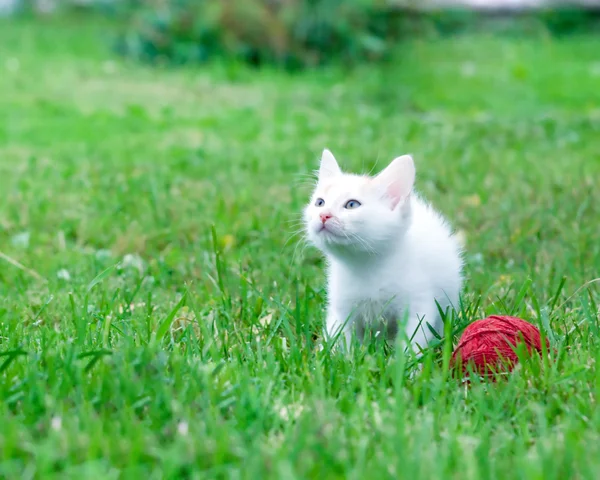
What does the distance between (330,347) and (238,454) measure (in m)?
0.61

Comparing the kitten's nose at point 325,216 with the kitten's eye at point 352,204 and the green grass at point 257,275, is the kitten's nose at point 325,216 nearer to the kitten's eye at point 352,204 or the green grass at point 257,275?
the kitten's eye at point 352,204

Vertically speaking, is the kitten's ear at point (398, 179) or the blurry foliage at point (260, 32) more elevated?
the blurry foliage at point (260, 32)

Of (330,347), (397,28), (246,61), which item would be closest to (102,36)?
(246,61)

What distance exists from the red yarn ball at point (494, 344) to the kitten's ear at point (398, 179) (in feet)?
1.37

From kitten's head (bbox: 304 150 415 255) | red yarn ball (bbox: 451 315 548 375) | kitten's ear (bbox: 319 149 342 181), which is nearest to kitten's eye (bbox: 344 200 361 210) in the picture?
kitten's head (bbox: 304 150 415 255)

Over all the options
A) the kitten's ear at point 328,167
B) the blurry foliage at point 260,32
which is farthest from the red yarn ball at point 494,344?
the blurry foliage at point 260,32

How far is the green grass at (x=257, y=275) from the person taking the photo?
5.62 feet

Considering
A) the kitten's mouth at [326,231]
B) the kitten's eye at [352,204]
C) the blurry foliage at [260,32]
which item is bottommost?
the kitten's mouth at [326,231]

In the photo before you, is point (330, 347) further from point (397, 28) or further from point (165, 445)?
point (397, 28)

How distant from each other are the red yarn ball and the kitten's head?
1.19ft

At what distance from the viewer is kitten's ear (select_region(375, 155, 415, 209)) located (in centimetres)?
245

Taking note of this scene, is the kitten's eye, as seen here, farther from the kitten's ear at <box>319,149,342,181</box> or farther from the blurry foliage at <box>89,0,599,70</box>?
the blurry foliage at <box>89,0,599,70</box>

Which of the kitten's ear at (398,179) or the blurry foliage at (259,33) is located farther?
the blurry foliage at (259,33)

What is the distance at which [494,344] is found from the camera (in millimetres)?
2217
